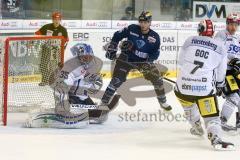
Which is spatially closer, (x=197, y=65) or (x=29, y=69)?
(x=197, y=65)

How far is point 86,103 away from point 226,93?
129cm

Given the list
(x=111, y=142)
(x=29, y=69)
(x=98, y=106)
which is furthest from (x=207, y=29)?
(x=29, y=69)

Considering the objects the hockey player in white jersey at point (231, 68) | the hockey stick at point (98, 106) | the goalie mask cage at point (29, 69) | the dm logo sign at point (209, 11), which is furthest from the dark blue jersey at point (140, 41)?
the dm logo sign at point (209, 11)

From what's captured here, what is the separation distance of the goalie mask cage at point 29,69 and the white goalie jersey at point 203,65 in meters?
1.60

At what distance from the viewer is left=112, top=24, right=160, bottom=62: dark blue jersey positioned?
19.5 ft

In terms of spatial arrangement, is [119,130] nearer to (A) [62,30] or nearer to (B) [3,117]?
(B) [3,117]

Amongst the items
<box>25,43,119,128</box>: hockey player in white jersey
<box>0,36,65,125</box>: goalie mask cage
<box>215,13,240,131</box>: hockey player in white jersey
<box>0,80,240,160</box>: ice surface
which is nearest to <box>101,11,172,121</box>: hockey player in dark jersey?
<box>25,43,119,128</box>: hockey player in white jersey

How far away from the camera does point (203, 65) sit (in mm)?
4578

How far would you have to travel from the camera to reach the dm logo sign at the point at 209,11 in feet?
32.8

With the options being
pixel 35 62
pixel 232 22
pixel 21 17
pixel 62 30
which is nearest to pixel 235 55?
pixel 232 22

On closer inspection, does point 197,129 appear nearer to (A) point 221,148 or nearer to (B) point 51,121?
(A) point 221,148

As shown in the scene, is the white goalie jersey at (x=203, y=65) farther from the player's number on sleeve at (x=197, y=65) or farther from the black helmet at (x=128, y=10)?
the black helmet at (x=128, y=10)

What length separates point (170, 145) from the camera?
4.75 metres

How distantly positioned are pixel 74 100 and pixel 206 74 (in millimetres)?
1427
